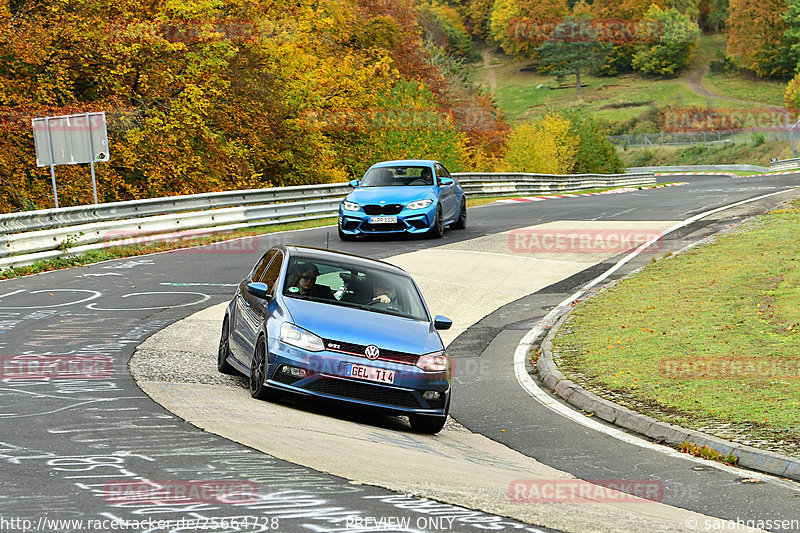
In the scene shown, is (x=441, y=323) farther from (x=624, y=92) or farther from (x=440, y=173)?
(x=624, y=92)

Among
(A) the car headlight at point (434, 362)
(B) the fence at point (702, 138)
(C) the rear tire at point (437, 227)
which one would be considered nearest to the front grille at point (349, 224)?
(C) the rear tire at point (437, 227)

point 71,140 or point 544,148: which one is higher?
point 71,140

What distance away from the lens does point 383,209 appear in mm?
22578

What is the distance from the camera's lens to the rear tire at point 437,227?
22947 millimetres

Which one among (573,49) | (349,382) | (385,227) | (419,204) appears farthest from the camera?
(573,49)

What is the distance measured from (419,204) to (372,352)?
14059mm

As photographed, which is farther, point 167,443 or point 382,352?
point 382,352

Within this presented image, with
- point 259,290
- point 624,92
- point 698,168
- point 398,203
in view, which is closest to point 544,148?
point 698,168

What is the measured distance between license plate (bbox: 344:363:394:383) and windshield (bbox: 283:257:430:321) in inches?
44.0

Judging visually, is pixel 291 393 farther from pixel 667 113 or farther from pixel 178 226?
pixel 667 113

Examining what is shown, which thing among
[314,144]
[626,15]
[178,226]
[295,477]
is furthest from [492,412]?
[626,15]

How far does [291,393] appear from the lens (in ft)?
29.0

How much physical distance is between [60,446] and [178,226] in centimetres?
1651

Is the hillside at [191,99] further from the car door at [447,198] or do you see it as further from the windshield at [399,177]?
the car door at [447,198]
